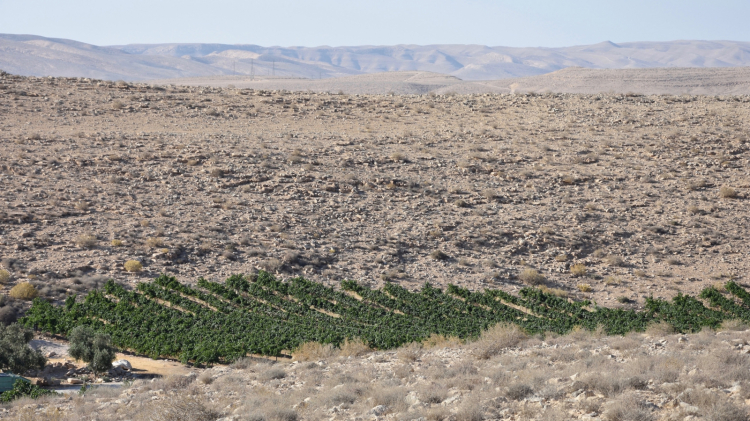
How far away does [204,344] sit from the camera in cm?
1442

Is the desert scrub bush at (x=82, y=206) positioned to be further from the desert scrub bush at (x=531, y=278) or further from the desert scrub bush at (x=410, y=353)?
the desert scrub bush at (x=531, y=278)

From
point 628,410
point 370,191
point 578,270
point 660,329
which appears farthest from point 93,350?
point 370,191

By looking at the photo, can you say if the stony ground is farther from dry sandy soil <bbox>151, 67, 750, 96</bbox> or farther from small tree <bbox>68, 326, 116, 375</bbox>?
dry sandy soil <bbox>151, 67, 750, 96</bbox>

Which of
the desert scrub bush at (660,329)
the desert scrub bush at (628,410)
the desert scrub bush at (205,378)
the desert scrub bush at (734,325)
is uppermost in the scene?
the desert scrub bush at (628,410)

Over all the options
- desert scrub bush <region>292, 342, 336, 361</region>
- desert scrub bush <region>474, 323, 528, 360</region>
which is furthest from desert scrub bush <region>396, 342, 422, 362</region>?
desert scrub bush <region>292, 342, 336, 361</region>

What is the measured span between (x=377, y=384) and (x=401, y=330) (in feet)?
16.6

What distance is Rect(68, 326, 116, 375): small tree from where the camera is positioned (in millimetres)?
12742

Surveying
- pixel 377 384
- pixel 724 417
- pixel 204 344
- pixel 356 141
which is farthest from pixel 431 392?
pixel 356 141

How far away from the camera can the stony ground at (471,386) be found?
8.42 meters

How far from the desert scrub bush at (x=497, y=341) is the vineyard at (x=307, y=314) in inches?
47.1

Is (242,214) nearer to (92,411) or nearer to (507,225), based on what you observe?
(507,225)

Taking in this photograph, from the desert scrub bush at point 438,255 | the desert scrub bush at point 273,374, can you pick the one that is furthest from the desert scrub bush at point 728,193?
the desert scrub bush at point 273,374

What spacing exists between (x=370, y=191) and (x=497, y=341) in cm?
Result: 1415

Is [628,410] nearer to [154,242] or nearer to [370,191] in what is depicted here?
[154,242]
